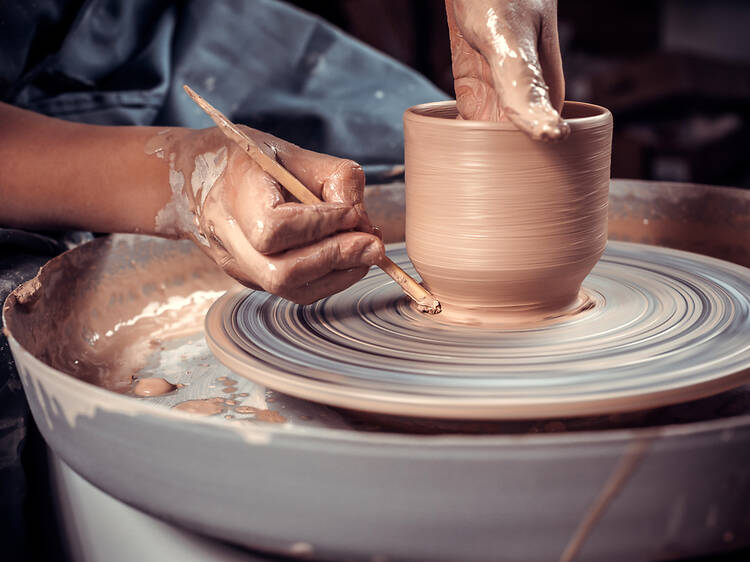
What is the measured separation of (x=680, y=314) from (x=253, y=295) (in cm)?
51

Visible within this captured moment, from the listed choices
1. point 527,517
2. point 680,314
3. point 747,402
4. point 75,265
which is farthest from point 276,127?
point 527,517

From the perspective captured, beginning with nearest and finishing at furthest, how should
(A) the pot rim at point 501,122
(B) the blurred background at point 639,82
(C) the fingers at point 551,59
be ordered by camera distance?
(A) the pot rim at point 501,122
(C) the fingers at point 551,59
(B) the blurred background at point 639,82

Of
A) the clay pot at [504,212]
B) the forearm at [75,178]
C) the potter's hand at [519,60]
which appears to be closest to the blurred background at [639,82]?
the forearm at [75,178]

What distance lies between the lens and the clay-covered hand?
0.89 meters

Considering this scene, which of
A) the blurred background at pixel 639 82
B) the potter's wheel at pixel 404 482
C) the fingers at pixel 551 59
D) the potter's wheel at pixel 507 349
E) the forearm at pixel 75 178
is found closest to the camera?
the potter's wheel at pixel 404 482

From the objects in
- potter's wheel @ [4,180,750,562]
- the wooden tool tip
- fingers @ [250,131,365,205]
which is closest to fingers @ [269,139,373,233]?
fingers @ [250,131,365,205]

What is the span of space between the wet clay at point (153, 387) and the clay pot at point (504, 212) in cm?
33

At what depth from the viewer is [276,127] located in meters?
1.65

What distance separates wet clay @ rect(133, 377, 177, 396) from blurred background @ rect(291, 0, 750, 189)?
2065mm

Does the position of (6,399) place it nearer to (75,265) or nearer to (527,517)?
(75,265)

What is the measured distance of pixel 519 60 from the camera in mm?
888

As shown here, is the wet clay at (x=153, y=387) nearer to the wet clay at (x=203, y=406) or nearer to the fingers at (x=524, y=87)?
the wet clay at (x=203, y=406)

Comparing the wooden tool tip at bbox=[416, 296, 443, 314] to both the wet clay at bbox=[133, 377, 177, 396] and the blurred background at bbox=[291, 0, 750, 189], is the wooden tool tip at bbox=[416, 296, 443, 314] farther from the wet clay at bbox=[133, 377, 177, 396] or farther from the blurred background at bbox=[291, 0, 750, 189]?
the blurred background at bbox=[291, 0, 750, 189]

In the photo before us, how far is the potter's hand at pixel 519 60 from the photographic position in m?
0.84
